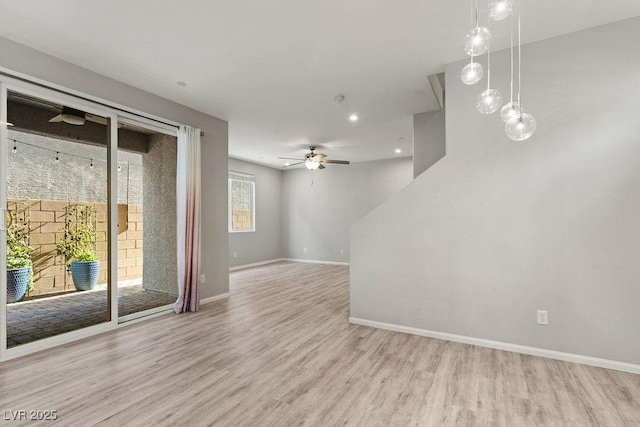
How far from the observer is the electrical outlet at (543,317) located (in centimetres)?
273

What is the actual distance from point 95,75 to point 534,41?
459 centimetres

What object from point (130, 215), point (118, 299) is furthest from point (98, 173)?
point (118, 299)

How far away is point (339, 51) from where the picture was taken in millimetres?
2914

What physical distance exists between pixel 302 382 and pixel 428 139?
3.90 metres

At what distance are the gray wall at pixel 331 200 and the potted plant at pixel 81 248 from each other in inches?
233

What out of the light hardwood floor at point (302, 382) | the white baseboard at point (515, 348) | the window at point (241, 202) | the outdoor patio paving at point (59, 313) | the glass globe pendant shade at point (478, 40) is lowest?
the light hardwood floor at point (302, 382)

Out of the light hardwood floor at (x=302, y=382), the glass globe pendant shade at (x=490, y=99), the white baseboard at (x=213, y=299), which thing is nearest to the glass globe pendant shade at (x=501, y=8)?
the glass globe pendant shade at (x=490, y=99)

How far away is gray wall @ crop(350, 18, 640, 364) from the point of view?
8.31ft

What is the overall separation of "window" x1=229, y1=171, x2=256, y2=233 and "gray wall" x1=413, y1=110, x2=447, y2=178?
483cm

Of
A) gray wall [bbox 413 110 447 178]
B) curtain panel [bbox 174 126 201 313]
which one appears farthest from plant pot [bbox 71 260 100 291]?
gray wall [bbox 413 110 447 178]

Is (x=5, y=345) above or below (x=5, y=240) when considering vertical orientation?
below

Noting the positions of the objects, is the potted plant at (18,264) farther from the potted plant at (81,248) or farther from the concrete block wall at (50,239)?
the potted plant at (81,248)

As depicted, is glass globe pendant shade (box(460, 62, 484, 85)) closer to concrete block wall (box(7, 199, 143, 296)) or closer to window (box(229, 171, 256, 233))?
concrete block wall (box(7, 199, 143, 296))

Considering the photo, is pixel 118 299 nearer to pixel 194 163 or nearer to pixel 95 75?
pixel 194 163
